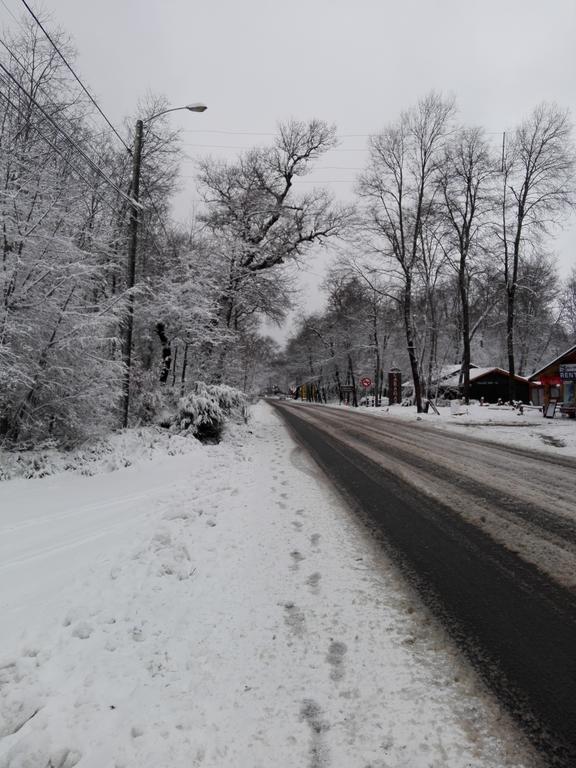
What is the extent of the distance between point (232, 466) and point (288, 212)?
13.9 metres

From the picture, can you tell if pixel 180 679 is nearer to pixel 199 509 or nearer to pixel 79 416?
pixel 199 509

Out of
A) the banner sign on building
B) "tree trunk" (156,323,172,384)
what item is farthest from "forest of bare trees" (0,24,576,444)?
the banner sign on building

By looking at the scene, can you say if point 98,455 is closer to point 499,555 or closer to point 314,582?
point 314,582

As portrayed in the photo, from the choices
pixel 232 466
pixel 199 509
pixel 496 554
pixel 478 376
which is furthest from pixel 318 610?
pixel 478 376

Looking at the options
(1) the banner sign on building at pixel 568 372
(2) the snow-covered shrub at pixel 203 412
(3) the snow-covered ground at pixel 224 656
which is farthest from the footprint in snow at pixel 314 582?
(1) the banner sign on building at pixel 568 372

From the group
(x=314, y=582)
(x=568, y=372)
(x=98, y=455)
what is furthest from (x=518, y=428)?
(x=314, y=582)

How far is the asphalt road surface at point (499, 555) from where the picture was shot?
242 centimetres

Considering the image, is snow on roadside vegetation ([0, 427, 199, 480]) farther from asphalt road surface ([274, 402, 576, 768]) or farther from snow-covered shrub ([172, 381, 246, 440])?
asphalt road surface ([274, 402, 576, 768])

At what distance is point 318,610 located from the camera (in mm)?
3295

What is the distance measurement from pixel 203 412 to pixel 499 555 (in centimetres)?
881

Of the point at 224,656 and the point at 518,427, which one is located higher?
the point at 518,427

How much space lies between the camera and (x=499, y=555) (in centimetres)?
424

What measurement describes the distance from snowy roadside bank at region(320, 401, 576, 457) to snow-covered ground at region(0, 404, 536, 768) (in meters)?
8.99

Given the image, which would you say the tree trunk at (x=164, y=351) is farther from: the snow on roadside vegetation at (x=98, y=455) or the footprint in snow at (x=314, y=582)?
the footprint in snow at (x=314, y=582)
